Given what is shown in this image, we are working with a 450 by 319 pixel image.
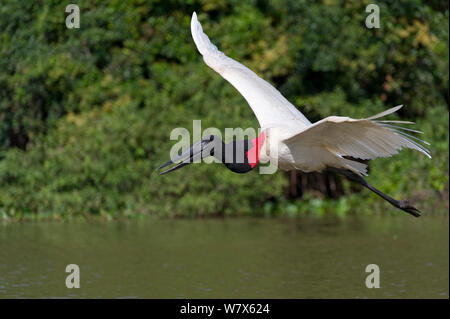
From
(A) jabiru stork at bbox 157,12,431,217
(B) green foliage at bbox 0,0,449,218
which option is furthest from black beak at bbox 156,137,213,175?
(B) green foliage at bbox 0,0,449,218

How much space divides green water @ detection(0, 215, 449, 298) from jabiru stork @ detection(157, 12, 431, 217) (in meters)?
3.47

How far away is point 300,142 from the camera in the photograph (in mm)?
7797

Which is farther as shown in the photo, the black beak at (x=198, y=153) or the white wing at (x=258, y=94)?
the white wing at (x=258, y=94)

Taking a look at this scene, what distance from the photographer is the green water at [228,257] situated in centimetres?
1188

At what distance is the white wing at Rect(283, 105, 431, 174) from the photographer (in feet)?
22.9

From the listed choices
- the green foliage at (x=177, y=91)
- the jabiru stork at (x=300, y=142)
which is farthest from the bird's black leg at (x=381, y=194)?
the green foliage at (x=177, y=91)

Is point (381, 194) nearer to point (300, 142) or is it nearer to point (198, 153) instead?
point (300, 142)

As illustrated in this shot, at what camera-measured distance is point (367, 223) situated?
17.0m

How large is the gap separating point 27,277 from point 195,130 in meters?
6.34

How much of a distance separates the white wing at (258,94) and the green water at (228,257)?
3327mm

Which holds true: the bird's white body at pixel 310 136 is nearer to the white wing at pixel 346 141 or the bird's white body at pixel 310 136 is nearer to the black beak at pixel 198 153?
the white wing at pixel 346 141

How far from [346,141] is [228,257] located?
6706mm
